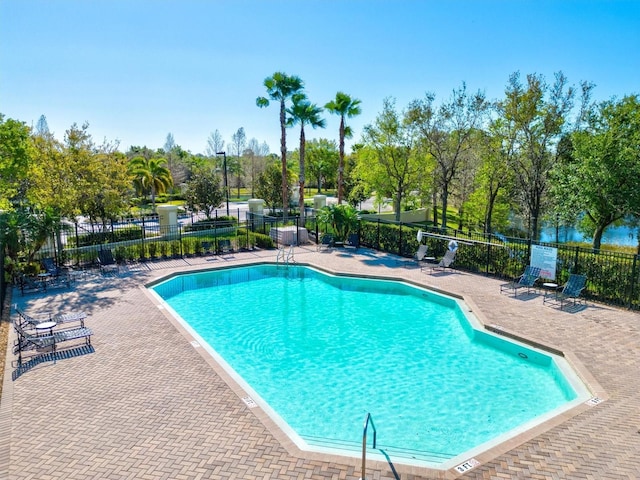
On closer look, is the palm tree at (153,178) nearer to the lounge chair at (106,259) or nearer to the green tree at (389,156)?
the green tree at (389,156)

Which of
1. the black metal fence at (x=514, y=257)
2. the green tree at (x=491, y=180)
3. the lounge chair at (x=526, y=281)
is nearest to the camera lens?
the black metal fence at (x=514, y=257)

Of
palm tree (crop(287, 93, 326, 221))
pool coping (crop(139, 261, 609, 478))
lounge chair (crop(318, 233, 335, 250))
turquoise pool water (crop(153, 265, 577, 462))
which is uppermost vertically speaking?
palm tree (crop(287, 93, 326, 221))

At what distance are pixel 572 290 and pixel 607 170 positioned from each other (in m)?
5.92

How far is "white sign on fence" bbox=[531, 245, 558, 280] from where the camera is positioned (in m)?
13.6

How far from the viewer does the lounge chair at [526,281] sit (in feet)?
45.0

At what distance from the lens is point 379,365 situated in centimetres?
936

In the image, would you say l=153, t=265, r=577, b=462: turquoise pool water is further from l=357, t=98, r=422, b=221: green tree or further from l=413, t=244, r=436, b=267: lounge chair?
l=357, t=98, r=422, b=221: green tree

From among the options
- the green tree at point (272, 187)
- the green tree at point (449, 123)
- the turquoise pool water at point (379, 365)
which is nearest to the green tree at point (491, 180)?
the green tree at point (449, 123)

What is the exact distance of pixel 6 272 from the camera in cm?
1464

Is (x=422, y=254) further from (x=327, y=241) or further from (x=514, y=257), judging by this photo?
(x=327, y=241)

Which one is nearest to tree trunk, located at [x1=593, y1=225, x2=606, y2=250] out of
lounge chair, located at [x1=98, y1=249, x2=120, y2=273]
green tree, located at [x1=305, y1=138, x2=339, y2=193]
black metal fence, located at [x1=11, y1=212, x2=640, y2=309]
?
black metal fence, located at [x1=11, y1=212, x2=640, y2=309]

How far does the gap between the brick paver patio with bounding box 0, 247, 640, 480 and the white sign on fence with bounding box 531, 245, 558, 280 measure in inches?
103

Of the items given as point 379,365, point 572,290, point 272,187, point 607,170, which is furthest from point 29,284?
point 607,170

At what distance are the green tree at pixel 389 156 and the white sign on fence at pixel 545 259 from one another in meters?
14.2
